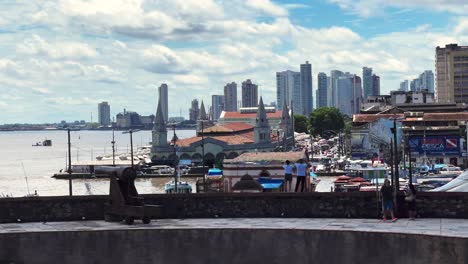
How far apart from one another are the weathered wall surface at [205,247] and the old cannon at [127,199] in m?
1.23

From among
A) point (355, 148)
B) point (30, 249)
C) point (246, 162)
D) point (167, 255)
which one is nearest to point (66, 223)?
point (30, 249)

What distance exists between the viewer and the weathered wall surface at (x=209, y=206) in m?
24.7

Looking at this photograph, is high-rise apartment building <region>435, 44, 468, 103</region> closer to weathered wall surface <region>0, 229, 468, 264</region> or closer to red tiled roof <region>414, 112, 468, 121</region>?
red tiled roof <region>414, 112, 468, 121</region>

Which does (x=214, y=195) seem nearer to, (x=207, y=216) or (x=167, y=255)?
(x=207, y=216)

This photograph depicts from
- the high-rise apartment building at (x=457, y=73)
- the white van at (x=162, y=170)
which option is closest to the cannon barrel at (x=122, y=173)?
the white van at (x=162, y=170)

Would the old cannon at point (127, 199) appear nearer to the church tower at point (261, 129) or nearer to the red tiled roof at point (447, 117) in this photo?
the red tiled roof at point (447, 117)

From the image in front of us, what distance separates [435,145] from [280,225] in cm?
7806

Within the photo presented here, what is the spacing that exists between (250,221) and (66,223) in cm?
547

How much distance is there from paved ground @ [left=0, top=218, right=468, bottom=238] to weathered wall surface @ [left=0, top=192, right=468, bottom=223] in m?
0.42

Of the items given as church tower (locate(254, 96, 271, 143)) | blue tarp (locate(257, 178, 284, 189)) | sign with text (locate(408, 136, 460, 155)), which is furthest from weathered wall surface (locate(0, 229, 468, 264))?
church tower (locate(254, 96, 271, 143))

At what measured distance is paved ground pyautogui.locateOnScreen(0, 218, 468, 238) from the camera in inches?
853

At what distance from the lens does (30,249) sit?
2295cm

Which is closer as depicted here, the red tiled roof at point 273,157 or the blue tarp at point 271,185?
the blue tarp at point 271,185

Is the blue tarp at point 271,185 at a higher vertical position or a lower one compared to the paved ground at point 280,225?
lower
